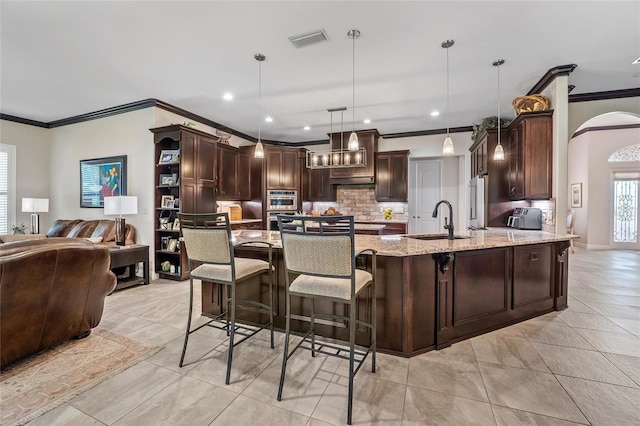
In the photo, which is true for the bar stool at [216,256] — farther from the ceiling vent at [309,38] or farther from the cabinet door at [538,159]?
the cabinet door at [538,159]

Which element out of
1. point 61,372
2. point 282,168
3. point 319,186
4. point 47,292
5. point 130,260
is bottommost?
point 61,372

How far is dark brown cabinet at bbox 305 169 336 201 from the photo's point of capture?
6.76 meters

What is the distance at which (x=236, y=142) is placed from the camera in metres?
6.44

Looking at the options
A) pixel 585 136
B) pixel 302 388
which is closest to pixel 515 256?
pixel 302 388

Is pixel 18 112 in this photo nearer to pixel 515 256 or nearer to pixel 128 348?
pixel 128 348

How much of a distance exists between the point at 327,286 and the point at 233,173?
4.43 m

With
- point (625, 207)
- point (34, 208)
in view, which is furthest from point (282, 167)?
point (625, 207)

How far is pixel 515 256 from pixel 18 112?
26.5 ft

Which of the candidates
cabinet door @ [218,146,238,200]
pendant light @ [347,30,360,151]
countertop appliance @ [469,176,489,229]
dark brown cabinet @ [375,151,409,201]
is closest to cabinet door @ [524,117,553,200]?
countertop appliance @ [469,176,489,229]

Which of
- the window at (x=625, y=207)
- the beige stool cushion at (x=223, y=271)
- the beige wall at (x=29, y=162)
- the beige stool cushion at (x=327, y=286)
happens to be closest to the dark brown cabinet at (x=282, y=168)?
the beige stool cushion at (x=223, y=271)

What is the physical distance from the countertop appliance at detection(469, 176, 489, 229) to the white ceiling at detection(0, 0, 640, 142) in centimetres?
130

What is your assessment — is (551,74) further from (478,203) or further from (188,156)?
(188,156)

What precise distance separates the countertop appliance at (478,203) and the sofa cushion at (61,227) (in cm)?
728

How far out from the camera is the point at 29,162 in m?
5.46
